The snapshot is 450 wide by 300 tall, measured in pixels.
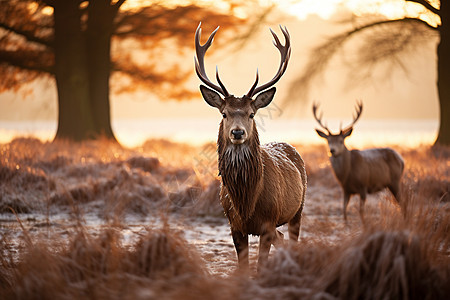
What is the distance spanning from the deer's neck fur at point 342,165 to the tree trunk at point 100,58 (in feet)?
30.3

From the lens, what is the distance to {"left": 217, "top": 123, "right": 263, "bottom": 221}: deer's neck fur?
411cm

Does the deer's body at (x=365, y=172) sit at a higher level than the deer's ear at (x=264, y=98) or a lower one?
lower

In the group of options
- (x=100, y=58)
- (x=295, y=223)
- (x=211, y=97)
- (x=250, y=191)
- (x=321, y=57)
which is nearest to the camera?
(x=250, y=191)

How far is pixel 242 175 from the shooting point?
4113mm

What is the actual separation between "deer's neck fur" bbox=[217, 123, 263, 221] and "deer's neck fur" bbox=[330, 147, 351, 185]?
4.05 metres

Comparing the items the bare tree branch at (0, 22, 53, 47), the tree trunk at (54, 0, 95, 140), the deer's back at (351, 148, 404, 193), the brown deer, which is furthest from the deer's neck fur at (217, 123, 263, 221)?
the bare tree branch at (0, 22, 53, 47)

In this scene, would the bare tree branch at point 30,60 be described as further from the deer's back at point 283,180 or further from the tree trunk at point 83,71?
the deer's back at point 283,180

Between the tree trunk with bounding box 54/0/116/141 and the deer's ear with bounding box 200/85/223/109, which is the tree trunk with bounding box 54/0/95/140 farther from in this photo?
the deer's ear with bounding box 200/85/223/109

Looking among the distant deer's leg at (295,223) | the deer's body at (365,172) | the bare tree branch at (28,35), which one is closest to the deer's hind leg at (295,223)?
the distant deer's leg at (295,223)

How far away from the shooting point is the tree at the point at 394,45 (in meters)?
13.5

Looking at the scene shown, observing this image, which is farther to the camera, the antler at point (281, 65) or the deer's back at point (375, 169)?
the deer's back at point (375, 169)

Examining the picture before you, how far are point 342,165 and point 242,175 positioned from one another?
426 centimetres

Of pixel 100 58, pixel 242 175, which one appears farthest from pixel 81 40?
pixel 242 175

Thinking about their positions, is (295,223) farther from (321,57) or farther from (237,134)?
(321,57)
